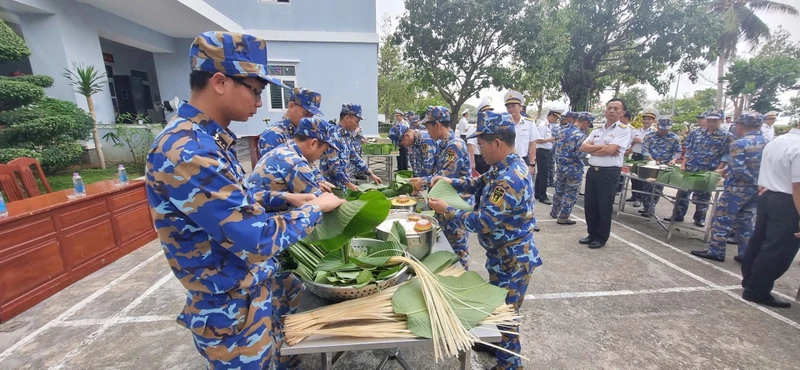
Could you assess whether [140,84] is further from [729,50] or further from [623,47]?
[729,50]

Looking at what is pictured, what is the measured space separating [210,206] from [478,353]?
254cm

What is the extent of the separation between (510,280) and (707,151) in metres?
6.21

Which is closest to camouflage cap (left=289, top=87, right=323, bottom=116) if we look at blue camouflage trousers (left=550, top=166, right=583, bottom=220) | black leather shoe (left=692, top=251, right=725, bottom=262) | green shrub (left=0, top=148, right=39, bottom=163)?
blue camouflage trousers (left=550, top=166, right=583, bottom=220)

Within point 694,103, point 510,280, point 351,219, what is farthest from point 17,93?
point 694,103

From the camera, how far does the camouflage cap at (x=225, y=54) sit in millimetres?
1131

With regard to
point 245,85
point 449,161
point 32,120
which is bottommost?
point 449,161

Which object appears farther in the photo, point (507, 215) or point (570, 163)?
point (570, 163)

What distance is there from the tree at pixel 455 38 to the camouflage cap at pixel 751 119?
1053 centimetres

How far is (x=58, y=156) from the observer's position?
6520 mm

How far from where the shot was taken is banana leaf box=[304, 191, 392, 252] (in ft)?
4.94

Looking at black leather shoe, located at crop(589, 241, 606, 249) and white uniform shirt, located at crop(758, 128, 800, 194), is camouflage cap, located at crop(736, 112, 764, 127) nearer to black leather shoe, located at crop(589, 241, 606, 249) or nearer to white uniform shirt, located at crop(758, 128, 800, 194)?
white uniform shirt, located at crop(758, 128, 800, 194)

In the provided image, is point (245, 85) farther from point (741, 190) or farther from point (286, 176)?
point (741, 190)

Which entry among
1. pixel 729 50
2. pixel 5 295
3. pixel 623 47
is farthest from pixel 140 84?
pixel 729 50

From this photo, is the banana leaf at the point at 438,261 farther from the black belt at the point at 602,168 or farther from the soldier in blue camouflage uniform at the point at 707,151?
the soldier in blue camouflage uniform at the point at 707,151
